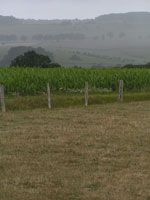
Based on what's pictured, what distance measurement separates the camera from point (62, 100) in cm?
2992

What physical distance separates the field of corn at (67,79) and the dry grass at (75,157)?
8088mm

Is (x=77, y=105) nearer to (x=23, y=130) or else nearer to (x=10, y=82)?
(x=10, y=82)

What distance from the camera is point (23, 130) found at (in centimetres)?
1994

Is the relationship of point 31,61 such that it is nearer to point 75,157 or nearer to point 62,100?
point 62,100

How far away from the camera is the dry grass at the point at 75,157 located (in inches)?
460

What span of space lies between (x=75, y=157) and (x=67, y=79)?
19513 mm

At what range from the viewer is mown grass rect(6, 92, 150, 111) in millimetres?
28375

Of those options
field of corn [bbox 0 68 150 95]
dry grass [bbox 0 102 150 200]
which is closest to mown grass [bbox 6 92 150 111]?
field of corn [bbox 0 68 150 95]

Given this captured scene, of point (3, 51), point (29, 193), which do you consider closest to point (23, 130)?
point (29, 193)

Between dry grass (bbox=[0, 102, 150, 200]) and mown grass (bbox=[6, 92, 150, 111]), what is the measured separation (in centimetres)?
420

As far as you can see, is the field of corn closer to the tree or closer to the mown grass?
the mown grass

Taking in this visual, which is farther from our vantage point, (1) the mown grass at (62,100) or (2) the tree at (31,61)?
(2) the tree at (31,61)

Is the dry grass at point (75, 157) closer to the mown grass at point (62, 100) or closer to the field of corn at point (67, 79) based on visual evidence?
the mown grass at point (62, 100)

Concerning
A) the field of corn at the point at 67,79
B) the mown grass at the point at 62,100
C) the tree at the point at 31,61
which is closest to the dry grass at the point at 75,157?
the mown grass at the point at 62,100
